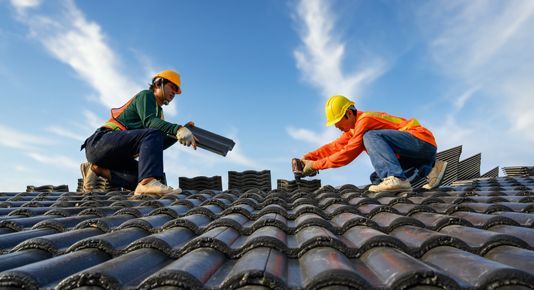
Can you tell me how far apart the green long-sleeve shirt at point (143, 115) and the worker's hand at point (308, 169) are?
2.02 meters

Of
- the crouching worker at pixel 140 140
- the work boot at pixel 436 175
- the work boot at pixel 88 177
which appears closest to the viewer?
the crouching worker at pixel 140 140

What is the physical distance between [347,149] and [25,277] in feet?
14.5

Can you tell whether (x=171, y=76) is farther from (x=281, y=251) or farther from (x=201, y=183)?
(x=281, y=251)

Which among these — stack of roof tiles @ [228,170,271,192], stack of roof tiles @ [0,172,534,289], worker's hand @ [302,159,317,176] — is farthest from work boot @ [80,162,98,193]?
worker's hand @ [302,159,317,176]

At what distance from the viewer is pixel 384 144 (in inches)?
202

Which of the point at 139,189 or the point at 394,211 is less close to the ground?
the point at 139,189

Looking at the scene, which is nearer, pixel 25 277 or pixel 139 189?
pixel 25 277

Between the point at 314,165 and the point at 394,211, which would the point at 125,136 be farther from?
the point at 394,211

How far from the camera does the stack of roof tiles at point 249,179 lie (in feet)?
24.7

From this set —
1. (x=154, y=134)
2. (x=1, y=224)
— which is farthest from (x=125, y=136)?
(x=1, y=224)

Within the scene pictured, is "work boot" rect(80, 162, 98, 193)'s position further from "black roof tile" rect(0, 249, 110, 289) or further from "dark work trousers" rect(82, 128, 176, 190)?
"black roof tile" rect(0, 249, 110, 289)

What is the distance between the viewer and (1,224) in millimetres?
2967

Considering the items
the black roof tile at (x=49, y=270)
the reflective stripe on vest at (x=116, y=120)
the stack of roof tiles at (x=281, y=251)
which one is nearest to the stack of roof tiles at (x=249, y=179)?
the reflective stripe on vest at (x=116, y=120)

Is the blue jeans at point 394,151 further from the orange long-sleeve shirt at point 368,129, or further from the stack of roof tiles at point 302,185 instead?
the stack of roof tiles at point 302,185
